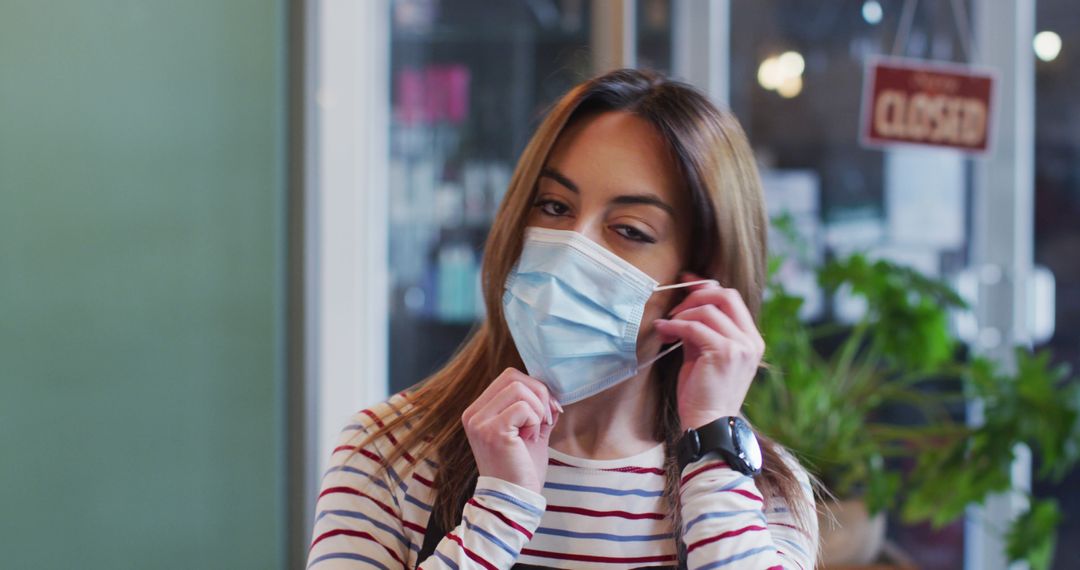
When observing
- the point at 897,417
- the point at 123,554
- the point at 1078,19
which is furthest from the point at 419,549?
the point at 1078,19

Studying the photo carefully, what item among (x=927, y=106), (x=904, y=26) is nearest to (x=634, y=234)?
(x=927, y=106)

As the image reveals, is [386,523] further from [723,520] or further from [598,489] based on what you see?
[723,520]

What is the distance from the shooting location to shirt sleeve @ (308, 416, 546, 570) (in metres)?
1.03

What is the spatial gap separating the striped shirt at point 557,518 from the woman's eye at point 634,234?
0.26 metres

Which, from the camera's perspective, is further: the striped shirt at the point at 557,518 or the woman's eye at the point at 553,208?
the woman's eye at the point at 553,208

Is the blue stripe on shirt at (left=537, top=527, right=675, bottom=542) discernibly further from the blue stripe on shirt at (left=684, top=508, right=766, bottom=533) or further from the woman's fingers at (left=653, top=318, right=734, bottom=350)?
the woman's fingers at (left=653, top=318, right=734, bottom=350)

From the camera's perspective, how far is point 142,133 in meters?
2.19

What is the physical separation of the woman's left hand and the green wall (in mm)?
1440

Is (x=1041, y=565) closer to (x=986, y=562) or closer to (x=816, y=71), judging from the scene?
(x=986, y=562)

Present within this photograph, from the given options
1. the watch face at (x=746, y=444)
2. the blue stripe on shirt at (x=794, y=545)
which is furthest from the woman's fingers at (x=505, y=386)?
the blue stripe on shirt at (x=794, y=545)

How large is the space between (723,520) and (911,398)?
1602mm

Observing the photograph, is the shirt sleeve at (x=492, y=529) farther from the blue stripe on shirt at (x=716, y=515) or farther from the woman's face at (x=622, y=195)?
the woman's face at (x=622, y=195)

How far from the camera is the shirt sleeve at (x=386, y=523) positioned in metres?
1.03

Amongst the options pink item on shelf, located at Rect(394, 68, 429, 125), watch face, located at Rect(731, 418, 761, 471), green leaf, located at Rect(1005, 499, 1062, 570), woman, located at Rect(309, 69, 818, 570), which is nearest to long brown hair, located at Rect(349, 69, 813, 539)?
woman, located at Rect(309, 69, 818, 570)
